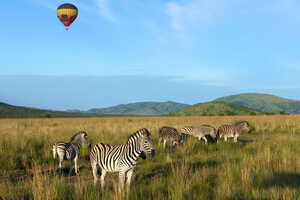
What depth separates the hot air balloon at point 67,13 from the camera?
45469mm

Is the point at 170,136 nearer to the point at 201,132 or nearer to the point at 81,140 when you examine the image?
the point at 201,132

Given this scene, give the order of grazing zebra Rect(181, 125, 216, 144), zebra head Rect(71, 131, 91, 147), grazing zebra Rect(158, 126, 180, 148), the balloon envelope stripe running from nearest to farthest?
zebra head Rect(71, 131, 91, 147) < grazing zebra Rect(158, 126, 180, 148) < grazing zebra Rect(181, 125, 216, 144) < the balloon envelope stripe

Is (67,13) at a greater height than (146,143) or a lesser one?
greater

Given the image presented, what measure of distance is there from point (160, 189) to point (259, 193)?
222 centimetres

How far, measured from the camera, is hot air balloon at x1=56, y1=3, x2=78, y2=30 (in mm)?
45469

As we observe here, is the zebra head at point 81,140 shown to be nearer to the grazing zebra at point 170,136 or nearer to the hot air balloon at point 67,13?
the grazing zebra at point 170,136

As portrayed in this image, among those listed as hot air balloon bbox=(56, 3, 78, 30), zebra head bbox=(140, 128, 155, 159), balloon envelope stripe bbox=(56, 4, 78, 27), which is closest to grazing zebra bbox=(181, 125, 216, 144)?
zebra head bbox=(140, 128, 155, 159)

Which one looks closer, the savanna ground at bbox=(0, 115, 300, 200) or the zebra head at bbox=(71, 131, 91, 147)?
the savanna ground at bbox=(0, 115, 300, 200)

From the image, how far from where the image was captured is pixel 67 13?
149ft

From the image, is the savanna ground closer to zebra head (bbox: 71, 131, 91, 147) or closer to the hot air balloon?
zebra head (bbox: 71, 131, 91, 147)

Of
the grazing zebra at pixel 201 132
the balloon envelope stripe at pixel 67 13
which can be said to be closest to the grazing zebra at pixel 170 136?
the grazing zebra at pixel 201 132

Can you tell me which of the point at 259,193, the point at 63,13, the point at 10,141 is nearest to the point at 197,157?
the point at 259,193

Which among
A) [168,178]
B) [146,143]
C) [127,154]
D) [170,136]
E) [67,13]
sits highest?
[67,13]

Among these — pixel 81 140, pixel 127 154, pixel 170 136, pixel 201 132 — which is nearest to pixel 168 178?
pixel 127 154
